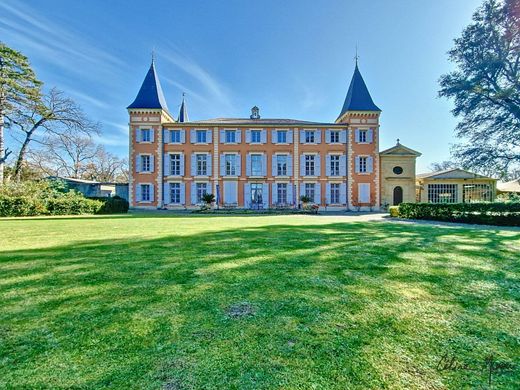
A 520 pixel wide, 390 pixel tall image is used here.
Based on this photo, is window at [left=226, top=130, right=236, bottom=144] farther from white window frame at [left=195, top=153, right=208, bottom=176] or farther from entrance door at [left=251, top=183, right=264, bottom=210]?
entrance door at [left=251, top=183, right=264, bottom=210]

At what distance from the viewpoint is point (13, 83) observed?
19.0 metres

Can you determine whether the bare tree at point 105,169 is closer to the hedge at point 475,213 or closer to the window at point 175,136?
the window at point 175,136

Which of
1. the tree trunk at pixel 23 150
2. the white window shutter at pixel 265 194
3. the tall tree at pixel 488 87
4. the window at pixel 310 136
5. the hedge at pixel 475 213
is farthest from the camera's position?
the window at pixel 310 136

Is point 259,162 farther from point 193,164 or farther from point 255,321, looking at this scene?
point 255,321

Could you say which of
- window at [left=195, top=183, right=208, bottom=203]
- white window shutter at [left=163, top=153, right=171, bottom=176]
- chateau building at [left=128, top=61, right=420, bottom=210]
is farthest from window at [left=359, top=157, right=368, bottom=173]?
white window shutter at [left=163, top=153, right=171, bottom=176]

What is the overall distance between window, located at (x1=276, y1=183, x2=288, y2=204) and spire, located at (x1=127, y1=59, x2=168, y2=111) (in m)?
12.9

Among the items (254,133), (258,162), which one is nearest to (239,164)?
(258,162)

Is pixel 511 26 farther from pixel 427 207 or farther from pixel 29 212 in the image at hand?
pixel 29 212

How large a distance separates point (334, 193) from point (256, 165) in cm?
768

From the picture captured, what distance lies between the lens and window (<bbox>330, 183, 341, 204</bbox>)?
953 inches

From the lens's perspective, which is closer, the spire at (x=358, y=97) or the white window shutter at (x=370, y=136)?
the white window shutter at (x=370, y=136)

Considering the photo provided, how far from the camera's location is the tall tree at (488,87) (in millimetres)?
15359

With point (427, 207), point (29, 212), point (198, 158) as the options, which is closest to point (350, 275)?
point (427, 207)

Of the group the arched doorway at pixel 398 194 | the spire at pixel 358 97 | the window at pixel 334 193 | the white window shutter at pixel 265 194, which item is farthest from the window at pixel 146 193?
the arched doorway at pixel 398 194
